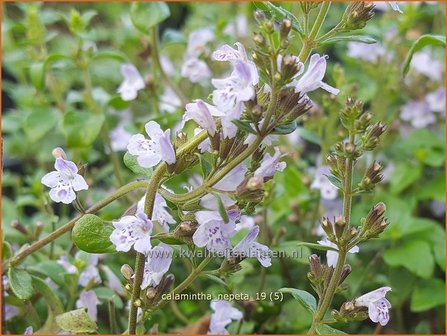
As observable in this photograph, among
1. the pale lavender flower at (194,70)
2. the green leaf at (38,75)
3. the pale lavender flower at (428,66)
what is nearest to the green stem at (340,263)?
the pale lavender flower at (194,70)

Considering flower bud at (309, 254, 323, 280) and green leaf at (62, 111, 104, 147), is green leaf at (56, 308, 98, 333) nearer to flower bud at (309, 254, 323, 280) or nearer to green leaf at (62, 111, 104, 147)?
flower bud at (309, 254, 323, 280)

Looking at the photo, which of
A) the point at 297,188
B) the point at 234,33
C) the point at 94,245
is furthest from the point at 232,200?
the point at 234,33

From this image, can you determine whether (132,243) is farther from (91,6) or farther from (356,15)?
(91,6)

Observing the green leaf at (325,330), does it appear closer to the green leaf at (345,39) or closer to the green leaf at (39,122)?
the green leaf at (345,39)

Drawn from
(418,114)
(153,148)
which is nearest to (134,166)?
(153,148)

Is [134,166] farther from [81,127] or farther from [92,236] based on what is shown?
[81,127]

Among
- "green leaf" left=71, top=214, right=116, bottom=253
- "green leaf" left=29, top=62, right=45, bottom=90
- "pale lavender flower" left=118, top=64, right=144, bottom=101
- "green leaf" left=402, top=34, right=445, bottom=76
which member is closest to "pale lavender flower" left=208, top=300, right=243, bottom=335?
"green leaf" left=71, top=214, right=116, bottom=253
